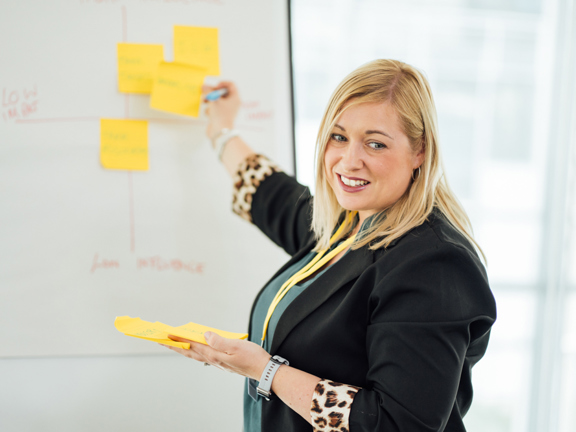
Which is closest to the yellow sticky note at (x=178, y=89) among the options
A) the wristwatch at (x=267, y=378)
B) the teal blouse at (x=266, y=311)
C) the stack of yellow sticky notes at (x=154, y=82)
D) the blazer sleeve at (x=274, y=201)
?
the stack of yellow sticky notes at (x=154, y=82)

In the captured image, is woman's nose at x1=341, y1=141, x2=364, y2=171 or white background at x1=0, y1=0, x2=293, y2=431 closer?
woman's nose at x1=341, y1=141, x2=364, y2=171

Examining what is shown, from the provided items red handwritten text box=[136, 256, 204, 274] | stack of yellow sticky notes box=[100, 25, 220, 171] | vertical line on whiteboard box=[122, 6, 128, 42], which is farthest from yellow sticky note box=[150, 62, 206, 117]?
red handwritten text box=[136, 256, 204, 274]

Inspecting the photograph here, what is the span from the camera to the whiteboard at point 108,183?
3.97ft

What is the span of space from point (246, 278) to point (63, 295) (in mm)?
527

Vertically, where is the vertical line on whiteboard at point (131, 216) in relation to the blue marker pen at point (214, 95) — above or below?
below

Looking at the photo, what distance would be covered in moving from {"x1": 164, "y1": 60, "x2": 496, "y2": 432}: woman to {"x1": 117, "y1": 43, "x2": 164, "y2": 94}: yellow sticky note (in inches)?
22.6

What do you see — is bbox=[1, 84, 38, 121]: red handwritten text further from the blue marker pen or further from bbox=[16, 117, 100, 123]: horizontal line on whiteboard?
the blue marker pen

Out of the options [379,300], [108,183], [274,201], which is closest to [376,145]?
[379,300]

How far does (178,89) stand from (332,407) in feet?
3.04

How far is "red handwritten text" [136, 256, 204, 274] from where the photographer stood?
128 centimetres

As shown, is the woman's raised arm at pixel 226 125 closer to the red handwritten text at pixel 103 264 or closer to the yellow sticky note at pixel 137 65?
the yellow sticky note at pixel 137 65

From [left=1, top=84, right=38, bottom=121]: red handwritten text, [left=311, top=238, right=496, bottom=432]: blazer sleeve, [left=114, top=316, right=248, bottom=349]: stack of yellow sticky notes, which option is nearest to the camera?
[left=311, top=238, right=496, bottom=432]: blazer sleeve

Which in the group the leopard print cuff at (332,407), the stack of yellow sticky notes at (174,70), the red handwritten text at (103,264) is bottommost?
the leopard print cuff at (332,407)

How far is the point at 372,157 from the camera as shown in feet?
2.91
